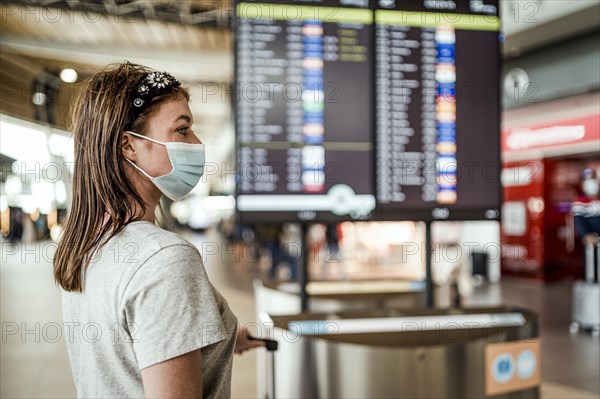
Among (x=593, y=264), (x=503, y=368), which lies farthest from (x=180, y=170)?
(x=593, y=264)

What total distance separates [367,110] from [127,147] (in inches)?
71.7

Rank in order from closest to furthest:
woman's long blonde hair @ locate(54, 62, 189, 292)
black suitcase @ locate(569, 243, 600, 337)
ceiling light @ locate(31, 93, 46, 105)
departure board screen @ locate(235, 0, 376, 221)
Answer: woman's long blonde hair @ locate(54, 62, 189, 292), departure board screen @ locate(235, 0, 376, 221), ceiling light @ locate(31, 93, 46, 105), black suitcase @ locate(569, 243, 600, 337)

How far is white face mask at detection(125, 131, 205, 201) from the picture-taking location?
1.24m

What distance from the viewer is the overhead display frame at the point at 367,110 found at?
9.10ft

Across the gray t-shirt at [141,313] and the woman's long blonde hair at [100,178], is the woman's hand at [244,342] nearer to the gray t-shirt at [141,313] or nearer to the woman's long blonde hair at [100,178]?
the gray t-shirt at [141,313]

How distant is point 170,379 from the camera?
3.37ft

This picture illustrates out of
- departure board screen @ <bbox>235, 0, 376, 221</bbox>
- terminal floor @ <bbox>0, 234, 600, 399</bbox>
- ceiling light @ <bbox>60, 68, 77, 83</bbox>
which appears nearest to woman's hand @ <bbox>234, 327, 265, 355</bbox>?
ceiling light @ <bbox>60, 68, 77, 83</bbox>

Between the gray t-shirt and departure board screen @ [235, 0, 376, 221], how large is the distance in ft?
5.24

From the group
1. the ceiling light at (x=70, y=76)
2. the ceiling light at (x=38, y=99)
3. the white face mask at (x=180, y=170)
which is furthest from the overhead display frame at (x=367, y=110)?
the ceiling light at (x=38, y=99)

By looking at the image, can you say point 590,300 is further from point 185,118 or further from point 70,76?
point 185,118

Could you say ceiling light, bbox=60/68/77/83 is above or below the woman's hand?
above

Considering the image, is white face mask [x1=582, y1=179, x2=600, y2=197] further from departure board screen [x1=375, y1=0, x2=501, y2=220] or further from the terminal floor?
departure board screen [x1=375, y1=0, x2=501, y2=220]

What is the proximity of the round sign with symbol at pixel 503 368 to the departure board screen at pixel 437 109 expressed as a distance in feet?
2.41

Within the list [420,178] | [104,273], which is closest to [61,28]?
[420,178]
